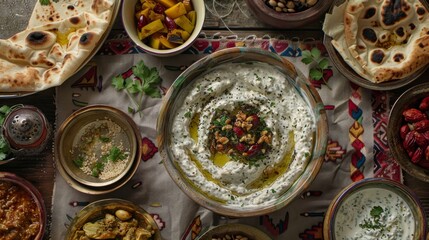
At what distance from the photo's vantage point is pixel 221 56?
9.32ft

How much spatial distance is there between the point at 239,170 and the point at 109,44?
0.94 m

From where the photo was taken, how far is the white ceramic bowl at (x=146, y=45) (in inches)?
115

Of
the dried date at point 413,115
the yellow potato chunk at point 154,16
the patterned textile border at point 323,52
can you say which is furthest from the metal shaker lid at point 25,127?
the dried date at point 413,115

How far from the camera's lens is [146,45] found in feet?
9.82

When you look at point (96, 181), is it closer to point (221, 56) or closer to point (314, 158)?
point (221, 56)

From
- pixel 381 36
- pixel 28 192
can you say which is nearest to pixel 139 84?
pixel 28 192

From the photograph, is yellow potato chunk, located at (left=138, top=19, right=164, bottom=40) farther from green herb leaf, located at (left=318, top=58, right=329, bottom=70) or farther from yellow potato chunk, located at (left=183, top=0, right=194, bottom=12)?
green herb leaf, located at (left=318, top=58, right=329, bottom=70)

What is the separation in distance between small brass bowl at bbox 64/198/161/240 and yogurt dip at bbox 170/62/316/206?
0.92ft

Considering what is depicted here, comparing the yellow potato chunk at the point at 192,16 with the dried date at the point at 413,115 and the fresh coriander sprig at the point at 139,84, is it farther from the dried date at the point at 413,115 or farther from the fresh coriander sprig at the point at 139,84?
the dried date at the point at 413,115

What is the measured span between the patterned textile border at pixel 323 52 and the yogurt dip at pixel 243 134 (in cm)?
22

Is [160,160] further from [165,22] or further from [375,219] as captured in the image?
[375,219]

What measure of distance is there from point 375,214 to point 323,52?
845mm

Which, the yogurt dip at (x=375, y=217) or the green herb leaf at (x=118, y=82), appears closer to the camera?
the yogurt dip at (x=375, y=217)

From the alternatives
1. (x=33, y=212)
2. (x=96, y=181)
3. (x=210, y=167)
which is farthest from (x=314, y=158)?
(x=33, y=212)
